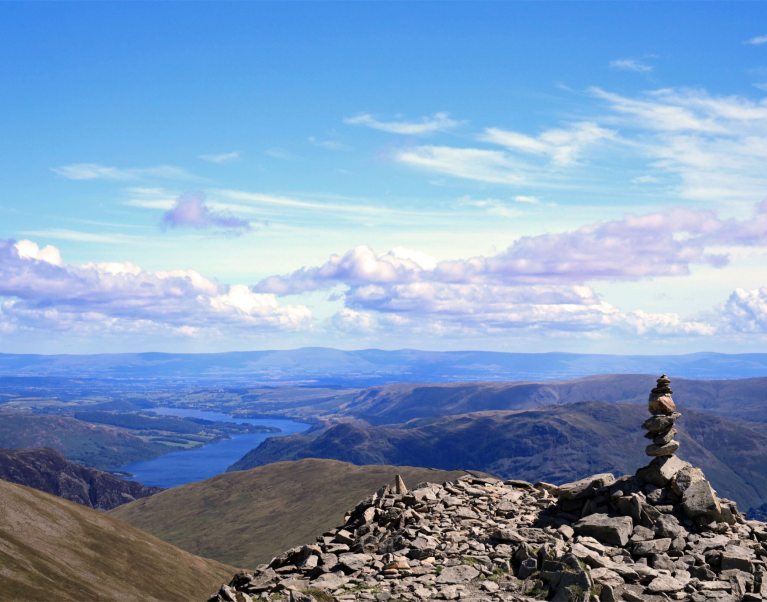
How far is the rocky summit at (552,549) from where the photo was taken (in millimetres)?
35844

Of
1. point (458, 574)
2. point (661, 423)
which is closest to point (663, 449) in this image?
point (661, 423)

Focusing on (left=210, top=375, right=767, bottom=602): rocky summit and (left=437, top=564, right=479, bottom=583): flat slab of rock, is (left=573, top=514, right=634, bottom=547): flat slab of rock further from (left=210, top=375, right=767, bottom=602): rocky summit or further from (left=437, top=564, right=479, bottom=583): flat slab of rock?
(left=437, top=564, right=479, bottom=583): flat slab of rock

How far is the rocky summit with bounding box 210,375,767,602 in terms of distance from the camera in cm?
3584

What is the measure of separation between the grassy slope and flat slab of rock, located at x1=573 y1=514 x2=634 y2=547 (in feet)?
267

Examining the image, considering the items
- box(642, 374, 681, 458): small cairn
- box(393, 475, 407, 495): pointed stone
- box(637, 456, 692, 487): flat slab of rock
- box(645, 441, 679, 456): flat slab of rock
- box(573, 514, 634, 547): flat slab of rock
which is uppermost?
box(642, 374, 681, 458): small cairn

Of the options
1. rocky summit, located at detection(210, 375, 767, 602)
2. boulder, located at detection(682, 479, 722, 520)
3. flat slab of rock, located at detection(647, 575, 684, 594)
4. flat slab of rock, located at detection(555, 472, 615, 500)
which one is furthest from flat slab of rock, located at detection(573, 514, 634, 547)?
flat slab of rock, located at detection(647, 575, 684, 594)

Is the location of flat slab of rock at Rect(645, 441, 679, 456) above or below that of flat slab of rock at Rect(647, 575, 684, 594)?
above

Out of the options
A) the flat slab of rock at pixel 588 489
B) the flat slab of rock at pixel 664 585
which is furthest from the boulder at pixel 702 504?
the flat slab of rock at pixel 664 585

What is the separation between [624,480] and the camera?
1831 inches

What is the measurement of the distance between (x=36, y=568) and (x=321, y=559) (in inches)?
3525

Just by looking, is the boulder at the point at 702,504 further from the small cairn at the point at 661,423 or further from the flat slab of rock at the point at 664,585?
the flat slab of rock at the point at 664,585

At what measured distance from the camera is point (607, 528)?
41.5 m

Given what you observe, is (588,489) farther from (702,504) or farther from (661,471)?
(702,504)

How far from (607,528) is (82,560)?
123862mm
